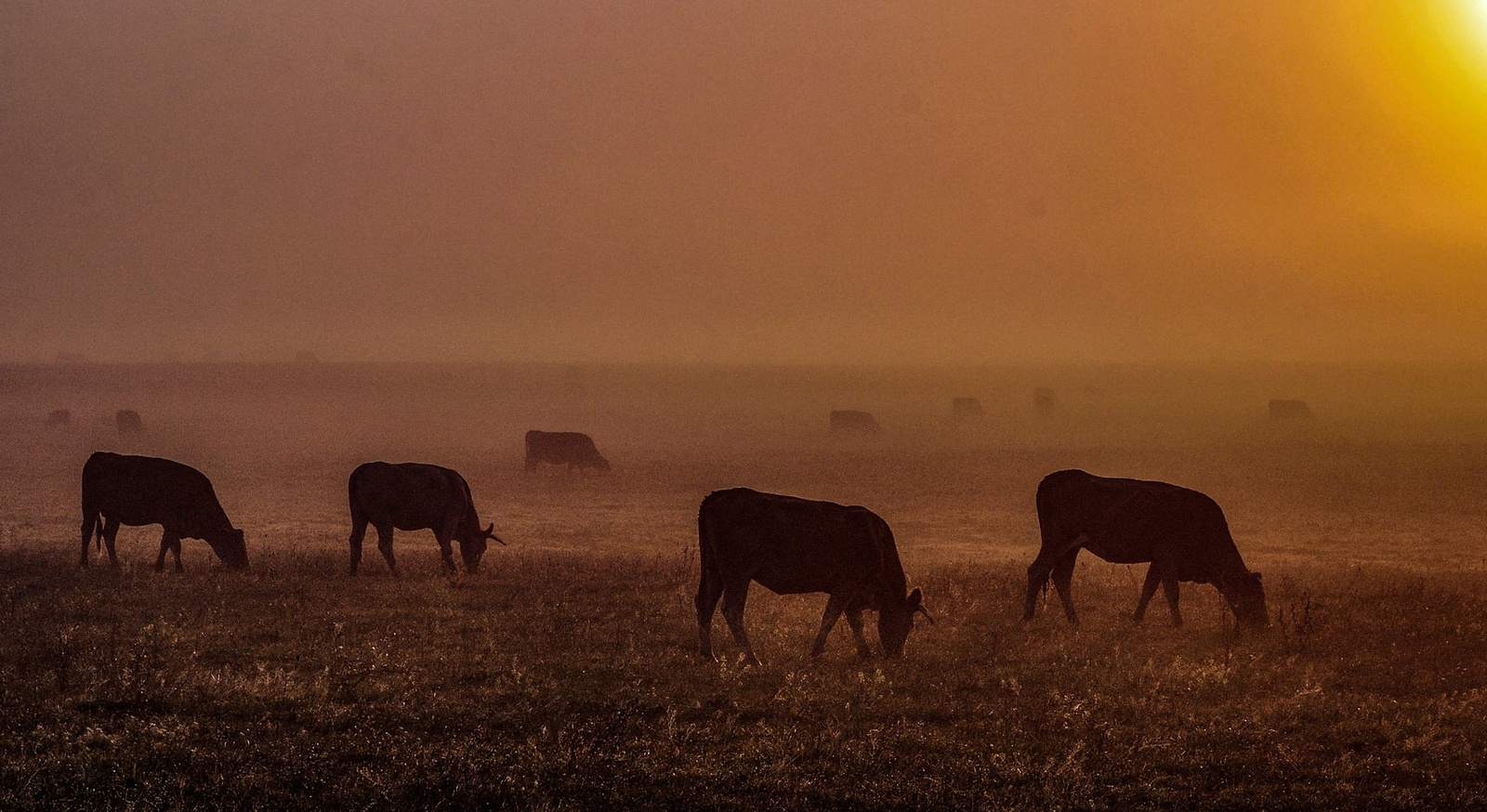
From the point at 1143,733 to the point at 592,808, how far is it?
4686 mm

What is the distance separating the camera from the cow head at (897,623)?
12305 mm

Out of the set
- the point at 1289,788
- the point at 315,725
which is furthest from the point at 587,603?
the point at 1289,788

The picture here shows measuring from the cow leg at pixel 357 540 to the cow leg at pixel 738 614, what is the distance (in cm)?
753

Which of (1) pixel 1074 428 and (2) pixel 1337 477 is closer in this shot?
(2) pixel 1337 477

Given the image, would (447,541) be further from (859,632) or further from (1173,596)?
(1173,596)

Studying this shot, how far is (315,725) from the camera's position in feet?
30.5

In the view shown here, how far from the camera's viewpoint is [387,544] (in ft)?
58.6

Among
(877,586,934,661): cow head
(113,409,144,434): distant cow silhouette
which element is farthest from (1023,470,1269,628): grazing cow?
(113,409,144,434): distant cow silhouette

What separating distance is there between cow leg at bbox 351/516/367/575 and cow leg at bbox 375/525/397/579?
0.28 metres

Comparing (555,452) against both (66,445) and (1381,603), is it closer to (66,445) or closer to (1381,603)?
(66,445)

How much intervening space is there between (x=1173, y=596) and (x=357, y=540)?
12.0 meters

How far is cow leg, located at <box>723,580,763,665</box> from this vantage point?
11742 millimetres

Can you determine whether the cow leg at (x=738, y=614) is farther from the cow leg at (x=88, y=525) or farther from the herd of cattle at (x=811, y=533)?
the cow leg at (x=88, y=525)

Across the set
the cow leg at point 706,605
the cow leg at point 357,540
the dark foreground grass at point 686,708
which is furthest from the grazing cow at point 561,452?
the cow leg at point 706,605
